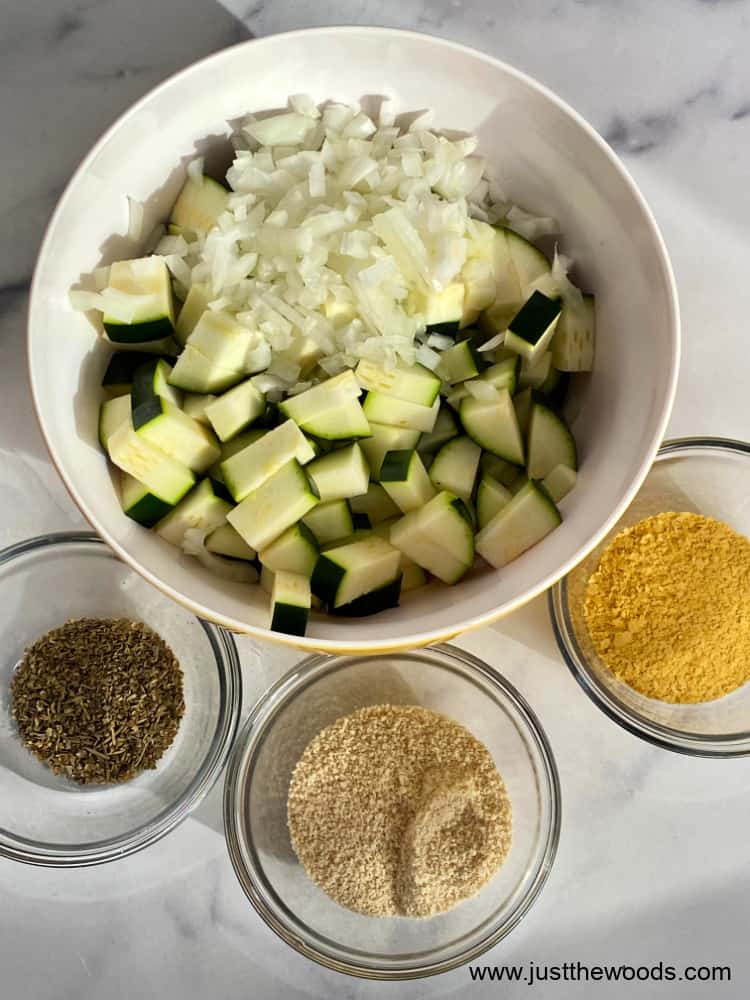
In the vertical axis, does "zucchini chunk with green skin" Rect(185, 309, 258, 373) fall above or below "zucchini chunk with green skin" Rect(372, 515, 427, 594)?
above

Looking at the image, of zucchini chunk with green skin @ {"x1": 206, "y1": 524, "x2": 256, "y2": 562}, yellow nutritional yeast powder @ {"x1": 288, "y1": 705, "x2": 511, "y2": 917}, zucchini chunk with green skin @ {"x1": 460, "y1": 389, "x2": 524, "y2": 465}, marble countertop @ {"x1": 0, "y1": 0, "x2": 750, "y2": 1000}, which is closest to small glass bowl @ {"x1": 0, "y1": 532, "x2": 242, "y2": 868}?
marble countertop @ {"x1": 0, "y1": 0, "x2": 750, "y2": 1000}

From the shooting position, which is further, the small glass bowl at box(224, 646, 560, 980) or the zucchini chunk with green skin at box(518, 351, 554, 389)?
the small glass bowl at box(224, 646, 560, 980)

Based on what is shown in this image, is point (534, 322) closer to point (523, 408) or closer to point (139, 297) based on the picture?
point (523, 408)

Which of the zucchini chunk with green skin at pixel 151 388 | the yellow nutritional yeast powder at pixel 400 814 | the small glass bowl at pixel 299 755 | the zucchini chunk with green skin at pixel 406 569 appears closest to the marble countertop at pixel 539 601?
the small glass bowl at pixel 299 755

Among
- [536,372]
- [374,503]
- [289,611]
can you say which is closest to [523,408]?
[536,372]

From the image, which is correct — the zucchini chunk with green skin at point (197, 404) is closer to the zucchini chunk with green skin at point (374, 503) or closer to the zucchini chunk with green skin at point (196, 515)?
the zucchini chunk with green skin at point (196, 515)

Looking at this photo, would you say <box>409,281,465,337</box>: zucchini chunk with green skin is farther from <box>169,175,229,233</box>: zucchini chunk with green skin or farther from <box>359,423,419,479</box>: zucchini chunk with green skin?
<box>169,175,229,233</box>: zucchini chunk with green skin

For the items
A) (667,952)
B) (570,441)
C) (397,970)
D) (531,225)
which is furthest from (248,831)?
(531,225)

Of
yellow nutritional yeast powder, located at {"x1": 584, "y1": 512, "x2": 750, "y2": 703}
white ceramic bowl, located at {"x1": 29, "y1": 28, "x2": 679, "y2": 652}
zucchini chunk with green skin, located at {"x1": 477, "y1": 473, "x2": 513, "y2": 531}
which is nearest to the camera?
white ceramic bowl, located at {"x1": 29, "y1": 28, "x2": 679, "y2": 652}
